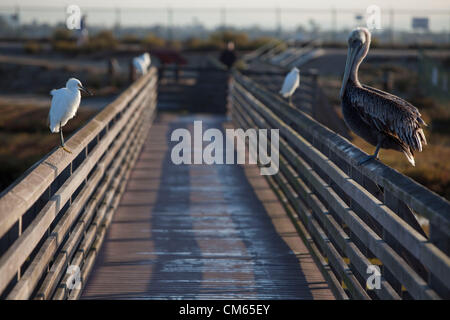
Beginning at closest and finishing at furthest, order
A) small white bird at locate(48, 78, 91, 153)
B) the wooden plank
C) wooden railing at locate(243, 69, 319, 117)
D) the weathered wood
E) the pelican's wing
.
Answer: the wooden plank < the weathered wood < the pelican's wing < small white bird at locate(48, 78, 91, 153) < wooden railing at locate(243, 69, 319, 117)

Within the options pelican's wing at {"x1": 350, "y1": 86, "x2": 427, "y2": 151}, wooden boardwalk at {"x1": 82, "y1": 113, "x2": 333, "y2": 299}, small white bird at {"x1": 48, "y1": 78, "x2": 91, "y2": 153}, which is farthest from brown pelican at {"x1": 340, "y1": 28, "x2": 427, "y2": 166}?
small white bird at {"x1": 48, "y1": 78, "x2": 91, "y2": 153}

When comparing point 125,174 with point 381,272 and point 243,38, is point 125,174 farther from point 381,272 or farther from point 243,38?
point 243,38

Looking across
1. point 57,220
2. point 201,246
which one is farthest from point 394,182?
point 201,246

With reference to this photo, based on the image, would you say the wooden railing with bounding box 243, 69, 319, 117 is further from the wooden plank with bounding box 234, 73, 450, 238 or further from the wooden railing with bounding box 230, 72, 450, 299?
the wooden plank with bounding box 234, 73, 450, 238

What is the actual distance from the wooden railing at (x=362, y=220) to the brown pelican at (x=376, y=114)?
200 mm

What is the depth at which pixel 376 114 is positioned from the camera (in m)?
4.98

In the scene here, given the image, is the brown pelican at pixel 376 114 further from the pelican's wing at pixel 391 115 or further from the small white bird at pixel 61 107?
the small white bird at pixel 61 107

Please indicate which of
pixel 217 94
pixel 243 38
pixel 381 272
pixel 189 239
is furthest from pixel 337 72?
pixel 381 272

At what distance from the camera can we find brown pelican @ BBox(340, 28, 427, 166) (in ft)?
15.5

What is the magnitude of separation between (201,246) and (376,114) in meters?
2.37

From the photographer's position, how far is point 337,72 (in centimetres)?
3634

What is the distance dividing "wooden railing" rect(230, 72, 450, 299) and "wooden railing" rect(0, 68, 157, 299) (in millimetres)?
1817

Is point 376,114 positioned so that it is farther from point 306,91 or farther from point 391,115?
point 306,91
